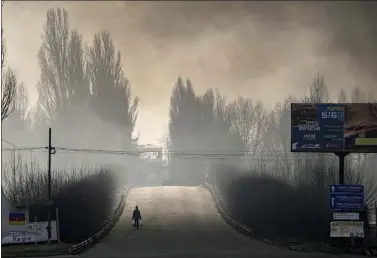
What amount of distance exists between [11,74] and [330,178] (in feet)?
48.6

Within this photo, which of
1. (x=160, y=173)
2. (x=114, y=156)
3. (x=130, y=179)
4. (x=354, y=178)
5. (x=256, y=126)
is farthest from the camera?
(x=160, y=173)

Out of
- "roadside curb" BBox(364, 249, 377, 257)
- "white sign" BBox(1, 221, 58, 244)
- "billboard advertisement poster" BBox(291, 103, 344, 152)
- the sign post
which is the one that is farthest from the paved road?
"billboard advertisement poster" BBox(291, 103, 344, 152)

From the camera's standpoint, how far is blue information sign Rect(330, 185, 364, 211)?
1734cm

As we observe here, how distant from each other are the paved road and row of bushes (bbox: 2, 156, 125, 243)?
1.10 meters

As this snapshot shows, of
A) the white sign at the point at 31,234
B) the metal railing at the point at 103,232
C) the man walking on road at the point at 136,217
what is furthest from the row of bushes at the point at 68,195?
the white sign at the point at 31,234

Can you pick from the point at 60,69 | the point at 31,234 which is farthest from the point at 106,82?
the point at 31,234

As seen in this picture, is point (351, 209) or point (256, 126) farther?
point (256, 126)

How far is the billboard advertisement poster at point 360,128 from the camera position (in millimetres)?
17703

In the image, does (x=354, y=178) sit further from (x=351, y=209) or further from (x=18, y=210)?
(x=18, y=210)

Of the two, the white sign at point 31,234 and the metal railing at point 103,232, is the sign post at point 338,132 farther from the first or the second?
the white sign at point 31,234

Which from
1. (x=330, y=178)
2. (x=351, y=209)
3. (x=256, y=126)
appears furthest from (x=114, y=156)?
(x=351, y=209)

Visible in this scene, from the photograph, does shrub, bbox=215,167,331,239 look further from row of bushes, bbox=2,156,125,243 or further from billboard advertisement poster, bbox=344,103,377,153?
row of bushes, bbox=2,156,125,243

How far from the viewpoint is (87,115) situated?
28.4m

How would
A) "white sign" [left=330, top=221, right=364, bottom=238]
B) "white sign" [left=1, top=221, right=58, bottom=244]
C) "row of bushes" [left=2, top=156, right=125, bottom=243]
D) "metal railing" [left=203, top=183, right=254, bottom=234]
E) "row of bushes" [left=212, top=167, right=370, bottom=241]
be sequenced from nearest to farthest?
"white sign" [left=330, top=221, right=364, bottom=238] → "white sign" [left=1, top=221, right=58, bottom=244] → "row of bushes" [left=2, top=156, right=125, bottom=243] → "row of bushes" [left=212, top=167, right=370, bottom=241] → "metal railing" [left=203, top=183, right=254, bottom=234]
